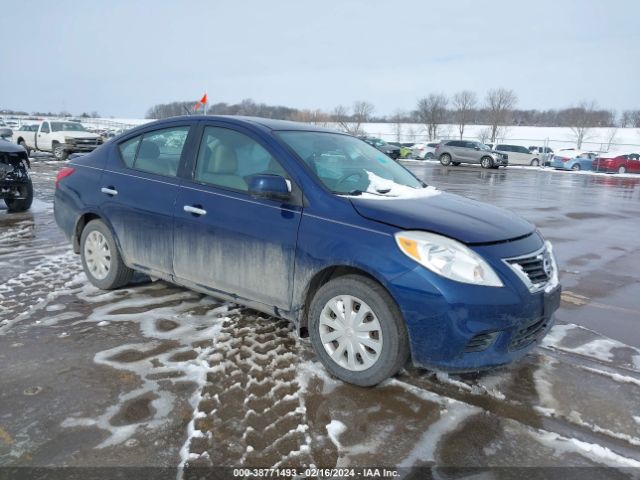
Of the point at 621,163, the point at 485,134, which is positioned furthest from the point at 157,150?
the point at 485,134

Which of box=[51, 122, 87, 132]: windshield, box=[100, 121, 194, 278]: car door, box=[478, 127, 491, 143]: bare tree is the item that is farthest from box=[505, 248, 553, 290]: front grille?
box=[478, 127, 491, 143]: bare tree

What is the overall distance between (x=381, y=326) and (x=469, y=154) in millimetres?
33465

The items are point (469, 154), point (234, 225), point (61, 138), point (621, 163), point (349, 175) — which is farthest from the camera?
point (469, 154)

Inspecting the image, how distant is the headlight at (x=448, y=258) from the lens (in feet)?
10.0

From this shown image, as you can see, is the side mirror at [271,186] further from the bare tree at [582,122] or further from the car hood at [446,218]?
the bare tree at [582,122]

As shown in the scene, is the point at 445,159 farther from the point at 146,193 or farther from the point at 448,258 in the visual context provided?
the point at 448,258

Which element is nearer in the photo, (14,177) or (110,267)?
(110,267)

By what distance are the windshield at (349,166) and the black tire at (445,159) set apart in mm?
32309

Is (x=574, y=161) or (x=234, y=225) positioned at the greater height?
(x=234, y=225)

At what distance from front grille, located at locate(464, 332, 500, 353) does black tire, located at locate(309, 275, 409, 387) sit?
1.20 feet

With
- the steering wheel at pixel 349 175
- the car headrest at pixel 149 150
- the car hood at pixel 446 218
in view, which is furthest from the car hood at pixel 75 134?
the car hood at pixel 446 218

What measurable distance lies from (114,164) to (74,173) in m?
0.61

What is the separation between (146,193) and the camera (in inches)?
177

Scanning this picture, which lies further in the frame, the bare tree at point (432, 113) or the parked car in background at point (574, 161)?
the bare tree at point (432, 113)
